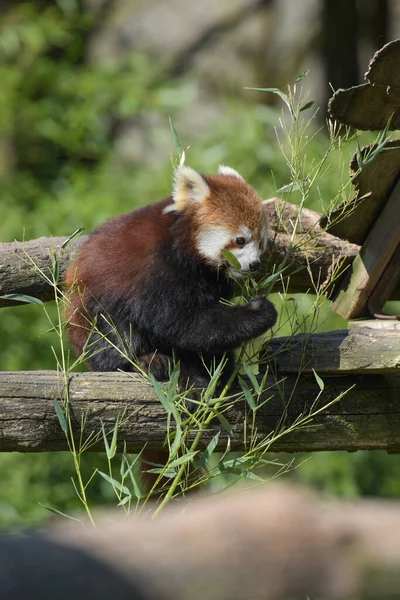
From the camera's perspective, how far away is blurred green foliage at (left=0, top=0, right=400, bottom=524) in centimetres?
629

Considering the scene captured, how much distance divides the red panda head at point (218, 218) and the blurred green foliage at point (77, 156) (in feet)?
8.39

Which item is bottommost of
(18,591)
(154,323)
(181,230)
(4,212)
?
(4,212)

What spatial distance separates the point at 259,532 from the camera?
1.03 m

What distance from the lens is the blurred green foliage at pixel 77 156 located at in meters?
6.29

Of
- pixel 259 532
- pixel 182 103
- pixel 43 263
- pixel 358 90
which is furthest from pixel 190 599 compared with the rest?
pixel 182 103

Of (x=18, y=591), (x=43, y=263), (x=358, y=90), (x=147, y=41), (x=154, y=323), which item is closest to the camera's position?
(x=18, y=591)

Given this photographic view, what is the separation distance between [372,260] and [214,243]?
592 mm

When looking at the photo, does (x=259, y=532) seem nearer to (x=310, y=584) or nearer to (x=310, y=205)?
(x=310, y=584)

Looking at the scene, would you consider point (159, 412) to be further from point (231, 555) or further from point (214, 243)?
point (231, 555)

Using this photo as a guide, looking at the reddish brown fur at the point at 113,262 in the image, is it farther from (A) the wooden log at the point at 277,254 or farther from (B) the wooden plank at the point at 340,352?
(B) the wooden plank at the point at 340,352

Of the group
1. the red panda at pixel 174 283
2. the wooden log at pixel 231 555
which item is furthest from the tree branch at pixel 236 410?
the wooden log at pixel 231 555

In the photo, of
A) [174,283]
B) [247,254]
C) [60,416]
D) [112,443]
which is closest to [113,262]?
[174,283]

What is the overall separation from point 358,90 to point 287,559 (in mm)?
2096

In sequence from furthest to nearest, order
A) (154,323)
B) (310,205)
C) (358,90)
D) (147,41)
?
(147,41)
(310,205)
(154,323)
(358,90)
